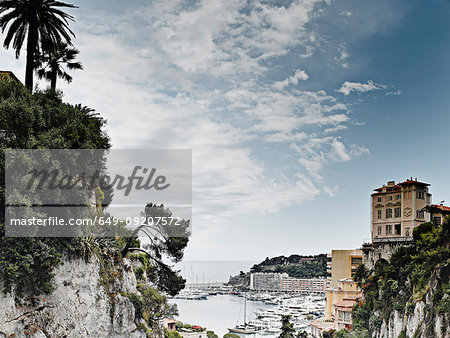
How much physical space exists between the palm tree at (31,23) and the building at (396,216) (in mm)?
35857

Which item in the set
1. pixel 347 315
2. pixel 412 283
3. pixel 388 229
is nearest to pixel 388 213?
pixel 388 229

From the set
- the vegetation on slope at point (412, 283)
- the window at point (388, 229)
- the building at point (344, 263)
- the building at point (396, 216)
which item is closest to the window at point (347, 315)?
the vegetation on slope at point (412, 283)

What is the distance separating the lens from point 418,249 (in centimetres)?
3481

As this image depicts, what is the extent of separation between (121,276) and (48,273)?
6.48 m

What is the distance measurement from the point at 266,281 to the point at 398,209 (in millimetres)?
142476

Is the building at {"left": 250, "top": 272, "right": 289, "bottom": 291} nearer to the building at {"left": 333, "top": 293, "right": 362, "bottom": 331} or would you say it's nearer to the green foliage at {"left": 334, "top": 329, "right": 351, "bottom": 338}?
the building at {"left": 333, "top": 293, "right": 362, "bottom": 331}

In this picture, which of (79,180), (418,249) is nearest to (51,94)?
(79,180)

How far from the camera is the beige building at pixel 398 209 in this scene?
137 feet

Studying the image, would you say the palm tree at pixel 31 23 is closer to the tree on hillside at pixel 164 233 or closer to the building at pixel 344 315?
the tree on hillside at pixel 164 233

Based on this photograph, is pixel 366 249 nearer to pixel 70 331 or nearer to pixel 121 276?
pixel 121 276

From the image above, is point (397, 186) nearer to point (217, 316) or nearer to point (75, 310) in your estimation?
point (75, 310)

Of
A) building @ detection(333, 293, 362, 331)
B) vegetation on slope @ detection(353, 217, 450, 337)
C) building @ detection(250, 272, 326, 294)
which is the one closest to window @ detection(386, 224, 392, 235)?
vegetation on slope @ detection(353, 217, 450, 337)

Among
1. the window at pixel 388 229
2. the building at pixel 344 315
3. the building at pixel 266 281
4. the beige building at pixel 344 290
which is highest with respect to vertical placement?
the window at pixel 388 229

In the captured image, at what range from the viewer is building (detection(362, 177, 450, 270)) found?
4147 cm
